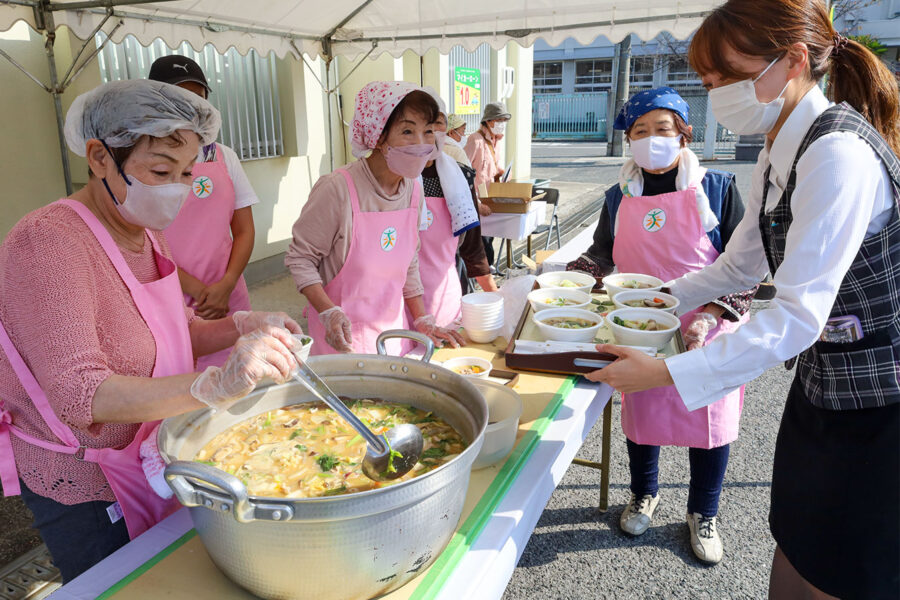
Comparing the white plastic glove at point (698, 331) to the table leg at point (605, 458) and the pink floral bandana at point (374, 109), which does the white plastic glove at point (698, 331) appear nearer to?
the table leg at point (605, 458)

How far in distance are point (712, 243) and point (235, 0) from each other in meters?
3.48

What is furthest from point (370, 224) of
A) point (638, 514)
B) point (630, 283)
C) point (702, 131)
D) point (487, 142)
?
point (702, 131)

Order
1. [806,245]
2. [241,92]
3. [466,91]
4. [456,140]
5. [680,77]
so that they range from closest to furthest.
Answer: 1. [806,245]
2. [241,92]
3. [456,140]
4. [466,91]
5. [680,77]

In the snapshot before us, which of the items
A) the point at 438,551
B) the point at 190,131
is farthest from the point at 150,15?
the point at 438,551

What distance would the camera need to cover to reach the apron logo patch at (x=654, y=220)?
107 inches

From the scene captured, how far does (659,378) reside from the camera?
164cm

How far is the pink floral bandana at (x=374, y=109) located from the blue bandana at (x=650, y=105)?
3.34ft

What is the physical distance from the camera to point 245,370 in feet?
3.66

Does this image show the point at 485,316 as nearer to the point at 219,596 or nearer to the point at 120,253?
the point at 120,253

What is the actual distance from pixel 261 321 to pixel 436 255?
65.7 inches

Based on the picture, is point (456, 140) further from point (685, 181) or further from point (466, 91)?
point (685, 181)

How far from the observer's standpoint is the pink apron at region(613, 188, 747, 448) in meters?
2.61

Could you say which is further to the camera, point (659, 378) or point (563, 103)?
point (563, 103)

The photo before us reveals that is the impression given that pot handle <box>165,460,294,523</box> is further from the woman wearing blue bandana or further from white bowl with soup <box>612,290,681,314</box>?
the woman wearing blue bandana
